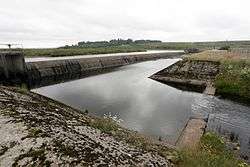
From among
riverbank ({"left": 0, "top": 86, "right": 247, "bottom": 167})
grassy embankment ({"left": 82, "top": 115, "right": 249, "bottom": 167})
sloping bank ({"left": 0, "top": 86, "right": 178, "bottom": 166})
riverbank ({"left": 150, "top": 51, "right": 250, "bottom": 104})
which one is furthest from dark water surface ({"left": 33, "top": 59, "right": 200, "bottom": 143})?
sloping bank ({"left": 0, "top": 86, "right": 178, "bottom": 166})

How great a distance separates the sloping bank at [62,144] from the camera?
476 inches

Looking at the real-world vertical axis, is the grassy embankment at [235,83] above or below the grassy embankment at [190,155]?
below

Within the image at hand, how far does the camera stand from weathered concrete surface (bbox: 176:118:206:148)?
20183 mm

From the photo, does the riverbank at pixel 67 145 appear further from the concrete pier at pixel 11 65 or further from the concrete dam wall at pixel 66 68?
the concrete dam wall at pixel 66 68

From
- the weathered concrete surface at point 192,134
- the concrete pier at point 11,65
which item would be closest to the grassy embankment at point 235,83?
the weathered concrete surface at point 192,134

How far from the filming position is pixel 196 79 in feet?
174

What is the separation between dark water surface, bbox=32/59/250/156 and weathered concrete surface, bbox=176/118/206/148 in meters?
0.75

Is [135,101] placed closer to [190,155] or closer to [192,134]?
[192,134]

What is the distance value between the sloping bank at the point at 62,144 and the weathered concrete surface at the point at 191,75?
32519 mm

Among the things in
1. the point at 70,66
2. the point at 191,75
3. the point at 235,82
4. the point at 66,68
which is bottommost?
the point at 191,75

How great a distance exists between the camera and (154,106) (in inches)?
1382

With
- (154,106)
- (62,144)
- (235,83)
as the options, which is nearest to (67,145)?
(62,144)

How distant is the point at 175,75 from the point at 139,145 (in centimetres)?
4291

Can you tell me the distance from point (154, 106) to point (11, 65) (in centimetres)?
2351
